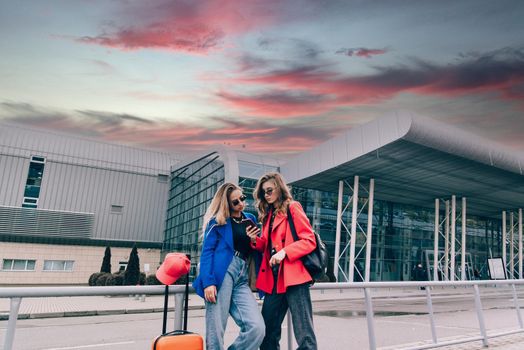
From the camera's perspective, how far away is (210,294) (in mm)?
3523

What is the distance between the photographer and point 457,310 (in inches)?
269

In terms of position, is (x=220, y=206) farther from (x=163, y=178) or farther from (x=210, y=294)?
(x=163, y=178)

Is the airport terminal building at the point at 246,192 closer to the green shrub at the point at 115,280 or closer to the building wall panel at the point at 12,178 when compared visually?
the building wall panel at the point at 12,178

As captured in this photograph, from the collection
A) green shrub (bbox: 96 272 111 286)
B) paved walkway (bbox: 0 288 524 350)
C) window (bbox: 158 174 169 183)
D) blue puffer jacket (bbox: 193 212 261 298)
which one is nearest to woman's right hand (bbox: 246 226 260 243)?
blue puffer jacket (bbox: 193 212 261 298)

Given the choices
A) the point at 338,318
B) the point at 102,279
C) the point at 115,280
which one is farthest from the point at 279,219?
the point at 102,279

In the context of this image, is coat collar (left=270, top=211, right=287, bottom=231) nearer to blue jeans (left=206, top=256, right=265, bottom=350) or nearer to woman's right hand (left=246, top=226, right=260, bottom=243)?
woman's right hand (left=246, top=226, right=260, bottom=243)

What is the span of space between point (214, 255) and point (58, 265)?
31.5m

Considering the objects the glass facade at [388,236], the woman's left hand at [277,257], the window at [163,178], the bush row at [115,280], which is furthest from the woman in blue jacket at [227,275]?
the window at [163,178]

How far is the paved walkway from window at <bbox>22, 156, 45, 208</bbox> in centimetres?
3171

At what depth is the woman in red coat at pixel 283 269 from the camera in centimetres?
382

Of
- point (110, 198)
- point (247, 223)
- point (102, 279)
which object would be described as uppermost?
point (110, 198)

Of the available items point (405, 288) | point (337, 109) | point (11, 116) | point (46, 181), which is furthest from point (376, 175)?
point (11, 116)

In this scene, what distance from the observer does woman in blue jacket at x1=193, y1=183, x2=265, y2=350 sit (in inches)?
141

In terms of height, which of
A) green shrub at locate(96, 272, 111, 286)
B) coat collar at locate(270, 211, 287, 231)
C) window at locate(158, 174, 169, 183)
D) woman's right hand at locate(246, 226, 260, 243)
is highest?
window at locate(158, 174, 169, 183)
